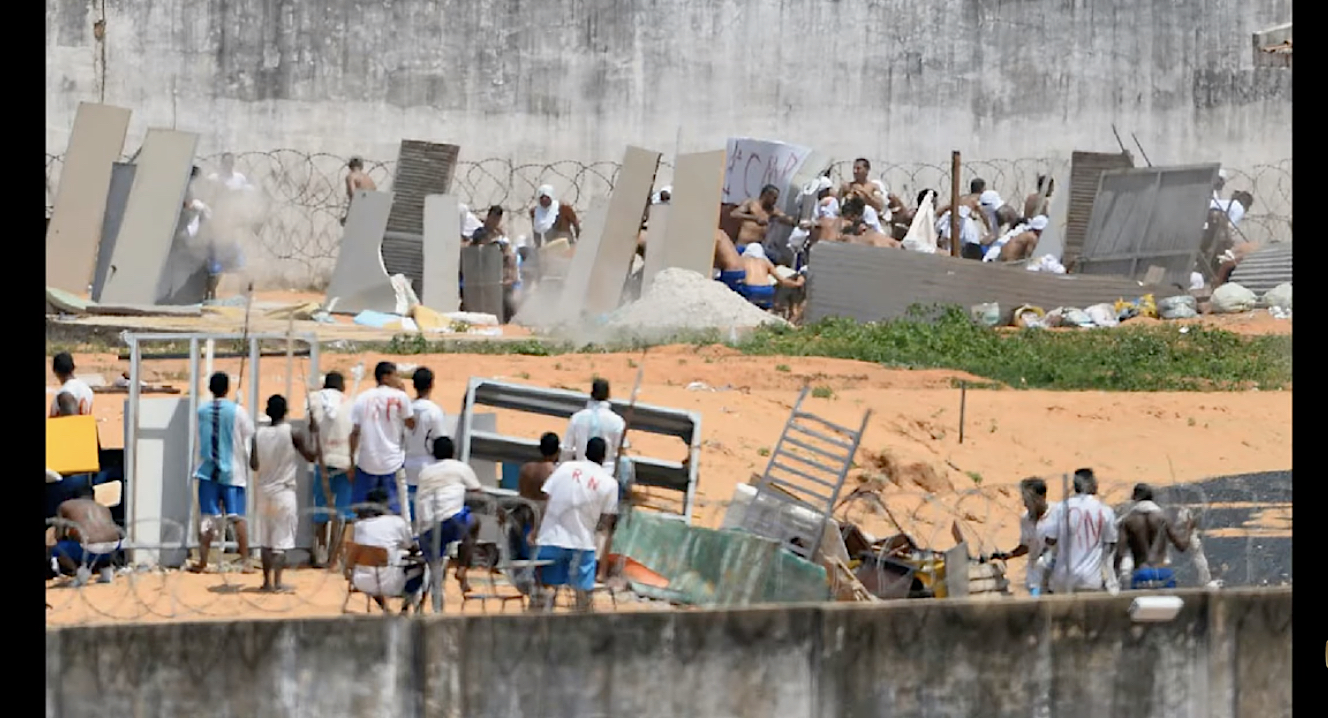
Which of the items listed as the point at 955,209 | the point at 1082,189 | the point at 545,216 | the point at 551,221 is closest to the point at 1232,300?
the point at 1082,189

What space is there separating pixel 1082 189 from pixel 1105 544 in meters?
14.8

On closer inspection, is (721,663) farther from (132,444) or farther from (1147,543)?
(132,444)

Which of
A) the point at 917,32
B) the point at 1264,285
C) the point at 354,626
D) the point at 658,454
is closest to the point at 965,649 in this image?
the point at 354,626

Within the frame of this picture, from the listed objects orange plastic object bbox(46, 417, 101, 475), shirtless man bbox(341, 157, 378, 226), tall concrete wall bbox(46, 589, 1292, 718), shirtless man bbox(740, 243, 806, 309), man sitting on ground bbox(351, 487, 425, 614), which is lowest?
tall concrete wall bbox(46, 589, 1292, 718)

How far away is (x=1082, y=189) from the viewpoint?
2822cm

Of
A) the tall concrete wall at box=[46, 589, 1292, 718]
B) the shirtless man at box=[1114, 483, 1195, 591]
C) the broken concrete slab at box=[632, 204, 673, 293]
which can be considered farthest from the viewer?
the broken concrete slab at box=[632, 204, 673, 293]

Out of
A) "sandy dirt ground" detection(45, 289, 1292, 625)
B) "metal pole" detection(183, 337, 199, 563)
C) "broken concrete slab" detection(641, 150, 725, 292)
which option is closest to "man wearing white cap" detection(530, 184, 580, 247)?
"broken concrete slab" detection(641, 150, 725, 292)

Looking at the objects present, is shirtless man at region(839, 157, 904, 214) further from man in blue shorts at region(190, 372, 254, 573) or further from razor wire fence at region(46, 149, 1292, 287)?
man in blue shorts at region(190, 372, 254, 573)

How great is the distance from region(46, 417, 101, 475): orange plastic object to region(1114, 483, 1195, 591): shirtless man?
6.77 meters

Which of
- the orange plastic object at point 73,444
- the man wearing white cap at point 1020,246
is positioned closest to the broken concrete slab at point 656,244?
the man wearing white cap at point 1020,246

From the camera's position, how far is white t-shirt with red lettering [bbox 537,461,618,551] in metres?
13.5

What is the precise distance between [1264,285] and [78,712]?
17.3m

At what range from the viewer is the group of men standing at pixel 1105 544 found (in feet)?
45.7

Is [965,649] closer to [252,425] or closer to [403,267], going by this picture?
[252,425]
